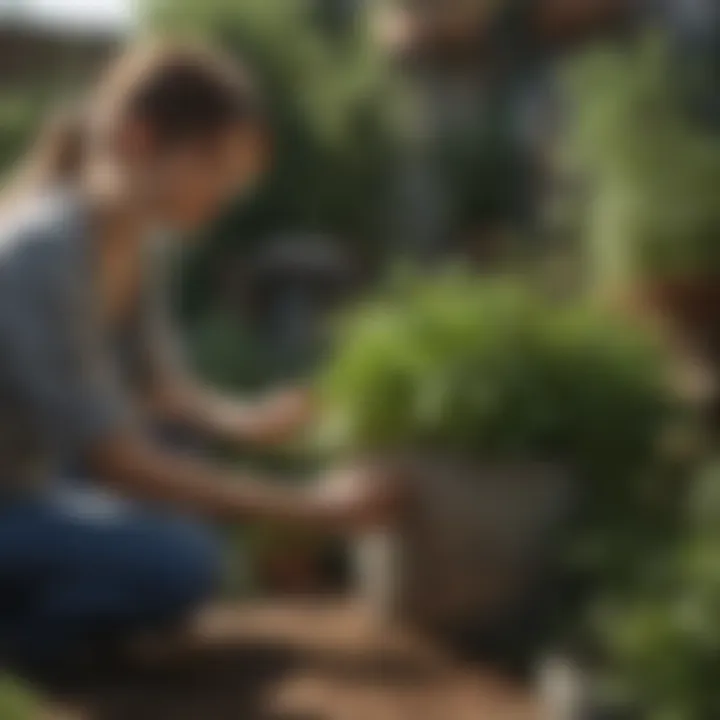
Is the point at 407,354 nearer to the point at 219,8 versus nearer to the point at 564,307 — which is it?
the point at 564,307

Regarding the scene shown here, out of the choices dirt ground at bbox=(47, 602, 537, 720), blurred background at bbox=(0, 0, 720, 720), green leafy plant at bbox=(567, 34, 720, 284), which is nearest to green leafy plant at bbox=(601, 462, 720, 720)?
blurred background at bbox=(0, 0, 720, 720)

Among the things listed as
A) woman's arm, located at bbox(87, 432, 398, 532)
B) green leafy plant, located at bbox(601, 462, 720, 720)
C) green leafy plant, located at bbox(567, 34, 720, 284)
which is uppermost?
green leafy plant, located at bbox(567, 34, 720, 284)

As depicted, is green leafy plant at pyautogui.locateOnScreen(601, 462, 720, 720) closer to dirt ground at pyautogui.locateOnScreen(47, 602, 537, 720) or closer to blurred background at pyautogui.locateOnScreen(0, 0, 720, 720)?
blurred background at pyautogui.locateOnScreen(0, 0, 720, 720)

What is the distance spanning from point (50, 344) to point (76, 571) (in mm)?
341

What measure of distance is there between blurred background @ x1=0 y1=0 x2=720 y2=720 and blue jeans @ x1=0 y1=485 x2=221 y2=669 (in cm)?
39

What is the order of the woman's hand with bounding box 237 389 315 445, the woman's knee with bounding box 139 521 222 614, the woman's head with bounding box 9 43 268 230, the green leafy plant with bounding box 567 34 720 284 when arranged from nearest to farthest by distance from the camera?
the woman's head with bounding box 9 43 268 230 → the woman's knee with bounding box 139 521 222 614 → the woman's hand with bounding box 237 389 315 445 → the green leafy plant with bounding box 567 34 720 284

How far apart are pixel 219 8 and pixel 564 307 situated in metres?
3.18

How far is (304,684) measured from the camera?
2105 millimetres

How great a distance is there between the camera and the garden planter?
225 cm

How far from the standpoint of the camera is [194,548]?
7.31ft

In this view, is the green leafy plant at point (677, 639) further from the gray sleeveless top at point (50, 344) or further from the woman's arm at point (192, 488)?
the gray sleeveless top at point (50, 344)

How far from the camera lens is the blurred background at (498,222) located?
82.5 inches

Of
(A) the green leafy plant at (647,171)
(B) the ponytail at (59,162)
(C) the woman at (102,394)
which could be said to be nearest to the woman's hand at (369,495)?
(C) the woman at (102,394)

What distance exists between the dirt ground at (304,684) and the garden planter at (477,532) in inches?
3.7
